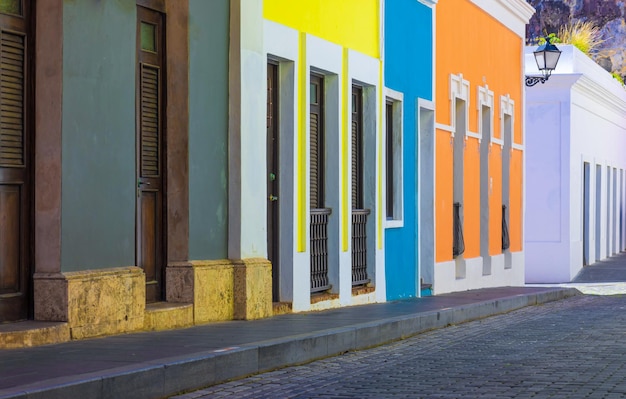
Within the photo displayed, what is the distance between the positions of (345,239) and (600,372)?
6660 mm

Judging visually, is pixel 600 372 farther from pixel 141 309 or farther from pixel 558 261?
pixel 558 261

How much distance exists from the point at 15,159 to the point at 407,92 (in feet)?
33.3

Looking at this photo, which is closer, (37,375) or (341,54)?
(37,375)

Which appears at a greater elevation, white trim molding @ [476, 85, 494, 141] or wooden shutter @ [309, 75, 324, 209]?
white trim molding @ [476, 85, 494, 141]

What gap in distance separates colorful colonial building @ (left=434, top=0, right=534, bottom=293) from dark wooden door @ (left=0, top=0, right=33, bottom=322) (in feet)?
37.7

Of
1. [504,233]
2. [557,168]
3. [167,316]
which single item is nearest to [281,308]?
[167,316]

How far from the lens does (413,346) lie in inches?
511

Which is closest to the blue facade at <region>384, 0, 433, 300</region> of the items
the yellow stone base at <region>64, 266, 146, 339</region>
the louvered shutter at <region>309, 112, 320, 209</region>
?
the louvered shutter at <region>309, 112, 320, 209</region>

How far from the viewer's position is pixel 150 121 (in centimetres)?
1226

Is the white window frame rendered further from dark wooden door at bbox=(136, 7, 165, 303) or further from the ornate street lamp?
the ornate street lamp

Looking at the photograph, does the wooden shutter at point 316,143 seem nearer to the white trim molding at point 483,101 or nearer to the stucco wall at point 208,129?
the stucco wall at point 208,129

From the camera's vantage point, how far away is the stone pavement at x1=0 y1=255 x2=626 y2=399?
25.9 feet

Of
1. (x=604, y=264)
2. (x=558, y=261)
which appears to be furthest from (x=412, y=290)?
(x=604, y=264)

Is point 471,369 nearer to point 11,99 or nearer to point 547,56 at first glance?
point 11,99
